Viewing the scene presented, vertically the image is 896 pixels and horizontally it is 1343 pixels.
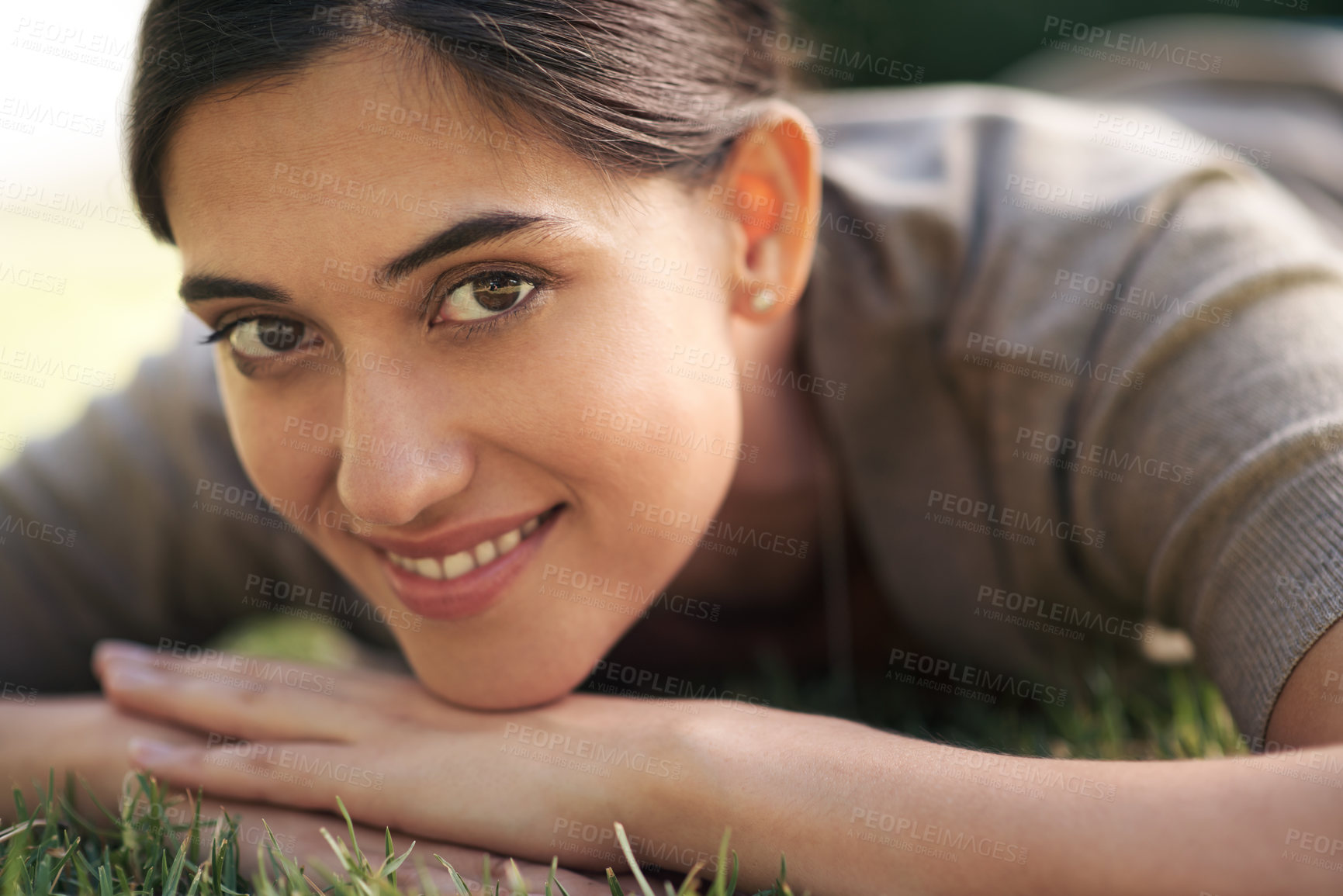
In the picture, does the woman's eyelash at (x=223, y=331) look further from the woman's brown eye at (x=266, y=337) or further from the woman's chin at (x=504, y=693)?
the woman's chin at (x=504, y=693)

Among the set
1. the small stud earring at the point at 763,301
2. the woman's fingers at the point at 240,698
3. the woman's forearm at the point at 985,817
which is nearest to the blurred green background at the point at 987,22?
the small stud earring at the point at 763,301

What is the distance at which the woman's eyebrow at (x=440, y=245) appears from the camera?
49.6 inches

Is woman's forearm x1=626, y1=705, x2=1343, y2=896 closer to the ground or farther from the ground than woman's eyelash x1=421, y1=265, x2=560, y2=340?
closer to the ground

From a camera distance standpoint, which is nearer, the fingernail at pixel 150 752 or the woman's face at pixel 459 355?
the woman's face at pixel 459 355

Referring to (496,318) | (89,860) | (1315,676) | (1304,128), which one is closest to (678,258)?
(496,318)

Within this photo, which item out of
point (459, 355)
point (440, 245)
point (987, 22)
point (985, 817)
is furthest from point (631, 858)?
point (987, 22)

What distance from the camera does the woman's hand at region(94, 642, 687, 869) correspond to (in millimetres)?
1292

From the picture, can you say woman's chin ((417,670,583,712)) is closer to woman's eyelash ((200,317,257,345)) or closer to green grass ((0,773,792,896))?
green grass ((0,773,792,896))

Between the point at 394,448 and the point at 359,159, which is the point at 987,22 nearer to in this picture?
the point at 359,159

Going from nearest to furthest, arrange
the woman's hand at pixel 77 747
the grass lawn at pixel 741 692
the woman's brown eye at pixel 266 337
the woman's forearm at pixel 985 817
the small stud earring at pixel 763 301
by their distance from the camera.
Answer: the woman's forearm at pixel 985 817
the grass lawn at pixel 741 692
the woman's brown eye at pixel 266 337
the woman's hand at pixel 77 747
the small stud earring at pixel 763 301

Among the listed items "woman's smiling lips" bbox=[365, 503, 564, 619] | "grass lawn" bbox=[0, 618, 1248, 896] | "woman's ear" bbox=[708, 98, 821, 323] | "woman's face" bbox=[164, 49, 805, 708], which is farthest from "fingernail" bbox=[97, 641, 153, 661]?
"woman's ear" bbox=[708, 98, 821, 323]

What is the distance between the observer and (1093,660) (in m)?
2.19

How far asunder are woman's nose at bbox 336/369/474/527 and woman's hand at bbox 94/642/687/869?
0.35m

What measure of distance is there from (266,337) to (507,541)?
45 cm
